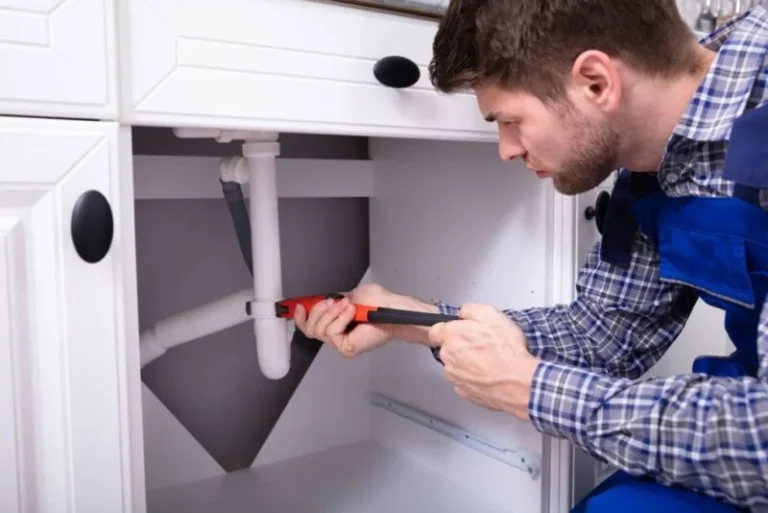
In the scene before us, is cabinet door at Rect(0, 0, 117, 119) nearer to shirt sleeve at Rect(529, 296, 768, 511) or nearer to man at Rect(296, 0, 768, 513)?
man at Rect(296, 0, 768, 513)

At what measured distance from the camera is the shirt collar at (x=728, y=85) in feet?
2.10

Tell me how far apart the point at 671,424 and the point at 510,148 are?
1.11 feet

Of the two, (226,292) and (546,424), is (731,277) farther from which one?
(226,292)

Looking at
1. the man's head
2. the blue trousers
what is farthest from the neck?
the blue trousers

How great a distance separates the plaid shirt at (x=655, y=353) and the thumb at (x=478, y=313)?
0.33 ft

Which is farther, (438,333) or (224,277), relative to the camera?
(224,277)

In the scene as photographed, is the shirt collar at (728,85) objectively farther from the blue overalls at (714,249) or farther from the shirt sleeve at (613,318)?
the shirt sleeve at (613,318)

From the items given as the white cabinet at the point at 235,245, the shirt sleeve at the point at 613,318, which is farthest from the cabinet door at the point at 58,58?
the shirt sleeve at the point at 613,318

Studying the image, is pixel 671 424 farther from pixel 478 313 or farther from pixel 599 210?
pixel 599 210

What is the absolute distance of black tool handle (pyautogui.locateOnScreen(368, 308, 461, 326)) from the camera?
772 millimetres

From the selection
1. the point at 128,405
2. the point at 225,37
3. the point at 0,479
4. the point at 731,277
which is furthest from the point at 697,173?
the point at 0,479

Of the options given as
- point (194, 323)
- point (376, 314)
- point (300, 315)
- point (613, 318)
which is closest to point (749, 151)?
point (613, 318)

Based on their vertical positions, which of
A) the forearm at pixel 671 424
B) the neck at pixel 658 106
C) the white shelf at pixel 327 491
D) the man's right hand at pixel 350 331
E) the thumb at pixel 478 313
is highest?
the neck at pixel 658 106

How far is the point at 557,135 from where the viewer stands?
2.39 feet
